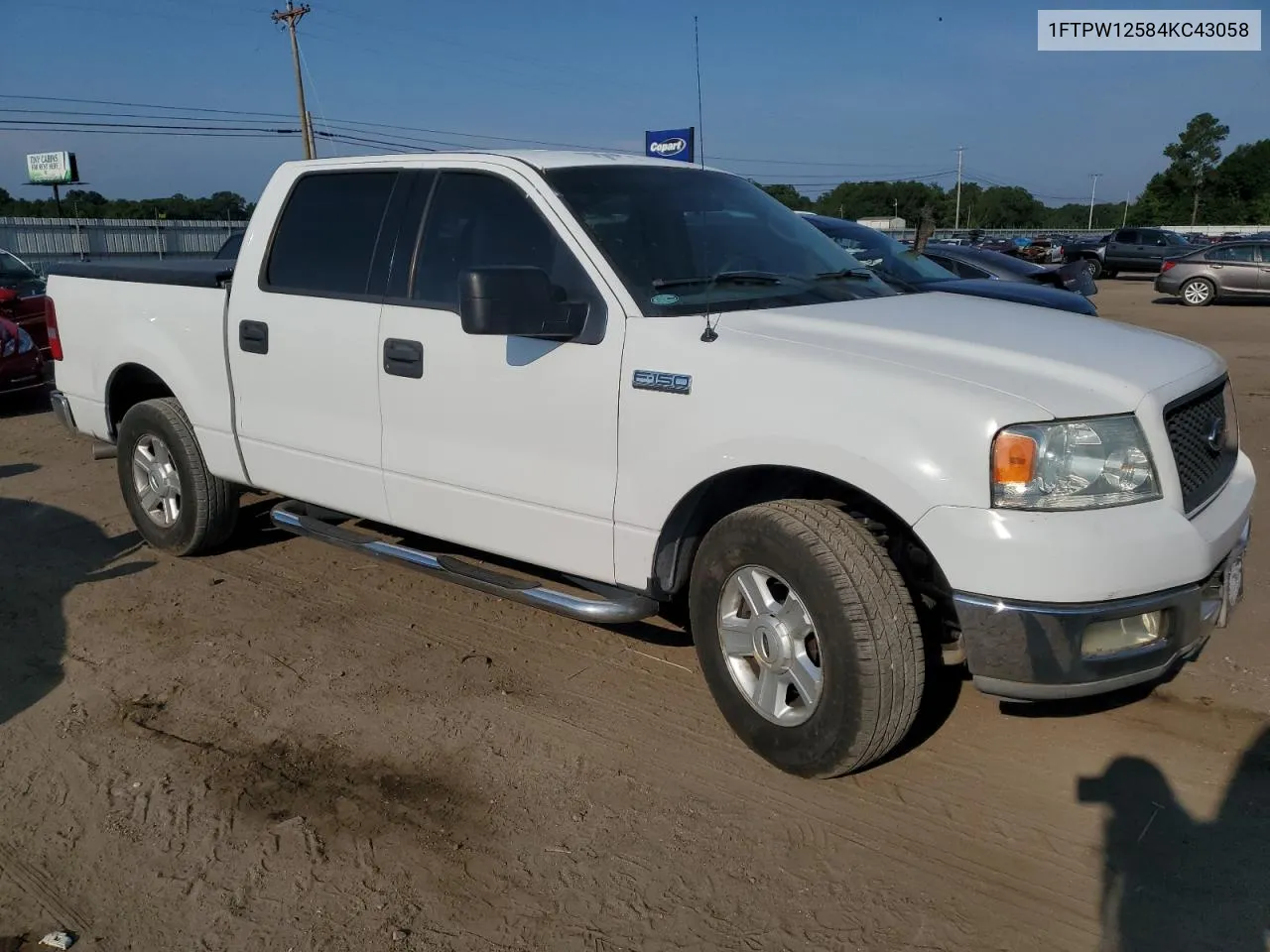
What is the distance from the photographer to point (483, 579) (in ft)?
14.1

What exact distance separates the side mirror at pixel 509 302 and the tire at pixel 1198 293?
23.8 meters

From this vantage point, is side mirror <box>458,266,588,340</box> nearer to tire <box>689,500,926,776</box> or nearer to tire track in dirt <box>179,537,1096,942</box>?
tire <box>689,500,926,776</box>

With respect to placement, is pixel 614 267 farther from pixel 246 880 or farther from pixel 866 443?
pixel 246 880

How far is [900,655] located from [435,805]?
5.03 ft

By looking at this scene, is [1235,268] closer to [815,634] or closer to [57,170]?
[815,634]

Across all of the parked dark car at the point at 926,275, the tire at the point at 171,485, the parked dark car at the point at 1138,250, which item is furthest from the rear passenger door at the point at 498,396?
the parked dark car at the point at 1138,250

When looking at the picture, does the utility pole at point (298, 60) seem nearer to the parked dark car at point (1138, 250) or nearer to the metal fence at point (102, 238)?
the metal fence at point (102, 238)

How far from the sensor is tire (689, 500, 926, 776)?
3.21 m

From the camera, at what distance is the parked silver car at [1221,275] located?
23.2m

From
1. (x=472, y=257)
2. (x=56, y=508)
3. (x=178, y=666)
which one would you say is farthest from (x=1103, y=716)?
(x=56, y=508)

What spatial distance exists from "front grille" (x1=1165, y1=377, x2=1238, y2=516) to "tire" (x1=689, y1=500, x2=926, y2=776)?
0.90 metres

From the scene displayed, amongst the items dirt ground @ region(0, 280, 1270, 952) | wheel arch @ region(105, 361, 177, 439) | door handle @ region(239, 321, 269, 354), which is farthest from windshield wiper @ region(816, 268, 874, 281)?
wheel arch @ region(105, 361, 177, 439)

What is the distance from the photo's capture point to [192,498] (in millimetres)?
5543

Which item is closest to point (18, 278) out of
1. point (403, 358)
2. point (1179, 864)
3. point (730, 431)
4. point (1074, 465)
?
point (403, 358)
